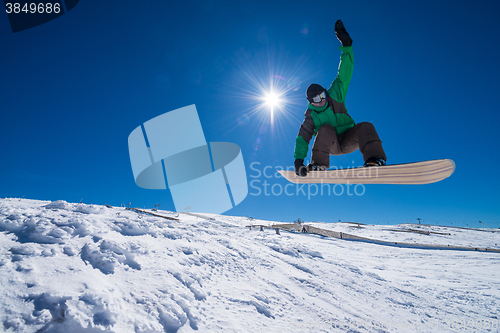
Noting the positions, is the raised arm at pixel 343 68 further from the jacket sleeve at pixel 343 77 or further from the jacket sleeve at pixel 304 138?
the jacket sleeve at pixel 304 138

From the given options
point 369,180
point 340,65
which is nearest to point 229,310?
point 369,180

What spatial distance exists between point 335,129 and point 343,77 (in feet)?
2.79

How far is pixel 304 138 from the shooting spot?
381 cm

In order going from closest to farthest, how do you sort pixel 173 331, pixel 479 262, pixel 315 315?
pixel 173 331 → pixel 315 315 → pixel 479 262

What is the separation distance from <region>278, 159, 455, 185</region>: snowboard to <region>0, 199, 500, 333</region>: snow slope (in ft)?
5.64

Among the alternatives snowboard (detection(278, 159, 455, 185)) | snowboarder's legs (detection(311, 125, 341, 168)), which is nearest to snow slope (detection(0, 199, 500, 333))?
snowboard (detection(278, 159, 455, 185))

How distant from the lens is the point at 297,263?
380 centimetres

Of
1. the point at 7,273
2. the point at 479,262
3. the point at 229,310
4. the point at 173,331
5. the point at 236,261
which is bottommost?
the point at 173,331

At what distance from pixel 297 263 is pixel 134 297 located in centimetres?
289

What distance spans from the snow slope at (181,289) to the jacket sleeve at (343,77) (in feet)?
9.99

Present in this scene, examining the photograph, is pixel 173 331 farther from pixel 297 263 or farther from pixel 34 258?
pixel 297 263

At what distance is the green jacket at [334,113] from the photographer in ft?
11.1

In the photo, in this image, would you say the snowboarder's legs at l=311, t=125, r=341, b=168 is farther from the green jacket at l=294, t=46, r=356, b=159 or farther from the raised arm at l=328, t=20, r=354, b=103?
the raised arm at l=328, t=20, r=354, b=103

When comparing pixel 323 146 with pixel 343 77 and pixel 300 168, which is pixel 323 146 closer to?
pixel 300 168
